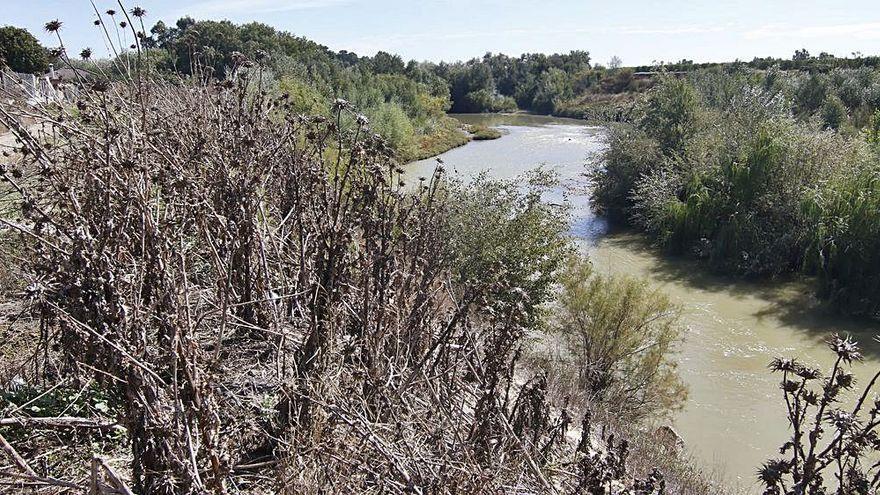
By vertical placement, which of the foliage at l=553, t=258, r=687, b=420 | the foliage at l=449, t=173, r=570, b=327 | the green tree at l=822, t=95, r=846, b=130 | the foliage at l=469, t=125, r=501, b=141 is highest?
the green tree at l=822, t=95, r=846, b=130

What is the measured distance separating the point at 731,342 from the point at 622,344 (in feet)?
15.3

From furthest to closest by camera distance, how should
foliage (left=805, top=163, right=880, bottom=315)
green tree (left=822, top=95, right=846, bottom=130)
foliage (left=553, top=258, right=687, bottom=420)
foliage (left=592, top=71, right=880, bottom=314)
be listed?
1. green tree (left=822, top=95, right=846, bottom=130)
2. foliage (left=592, top=71, right=880, bottom=314)
3. foliage (left=805, top=163, right=880, bottom=315)
4. foliage (left=553, top=258, right=687, bottom=420)

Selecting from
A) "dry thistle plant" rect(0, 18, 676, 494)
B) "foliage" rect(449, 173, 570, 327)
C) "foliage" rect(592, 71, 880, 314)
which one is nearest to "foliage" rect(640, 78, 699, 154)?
"foliage" rect(592, 71, 880, 314)

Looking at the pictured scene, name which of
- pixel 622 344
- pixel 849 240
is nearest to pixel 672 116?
pixel 849 240

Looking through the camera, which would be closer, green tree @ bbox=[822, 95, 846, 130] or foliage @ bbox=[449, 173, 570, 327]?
foliage @ bbox=[449, 173, 570, 327]

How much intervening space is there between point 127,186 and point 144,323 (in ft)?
1.93

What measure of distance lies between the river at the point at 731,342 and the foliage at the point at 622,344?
2.87 feet

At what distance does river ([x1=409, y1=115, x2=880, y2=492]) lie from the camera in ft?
32.8

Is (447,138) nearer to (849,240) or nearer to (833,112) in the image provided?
(833,112)

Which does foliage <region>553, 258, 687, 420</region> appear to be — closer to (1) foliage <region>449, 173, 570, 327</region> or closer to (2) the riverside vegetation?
(1) foliage <region>449, 173, 570, 327</region>

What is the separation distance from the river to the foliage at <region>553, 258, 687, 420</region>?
87 centimetres

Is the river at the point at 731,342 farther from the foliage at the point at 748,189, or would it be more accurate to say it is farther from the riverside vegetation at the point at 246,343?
the riverside vegetation at the point at 246,343

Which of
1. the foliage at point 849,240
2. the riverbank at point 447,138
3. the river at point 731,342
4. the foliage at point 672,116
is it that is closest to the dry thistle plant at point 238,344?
the river at point 731,342

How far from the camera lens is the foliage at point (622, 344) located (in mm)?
9914
